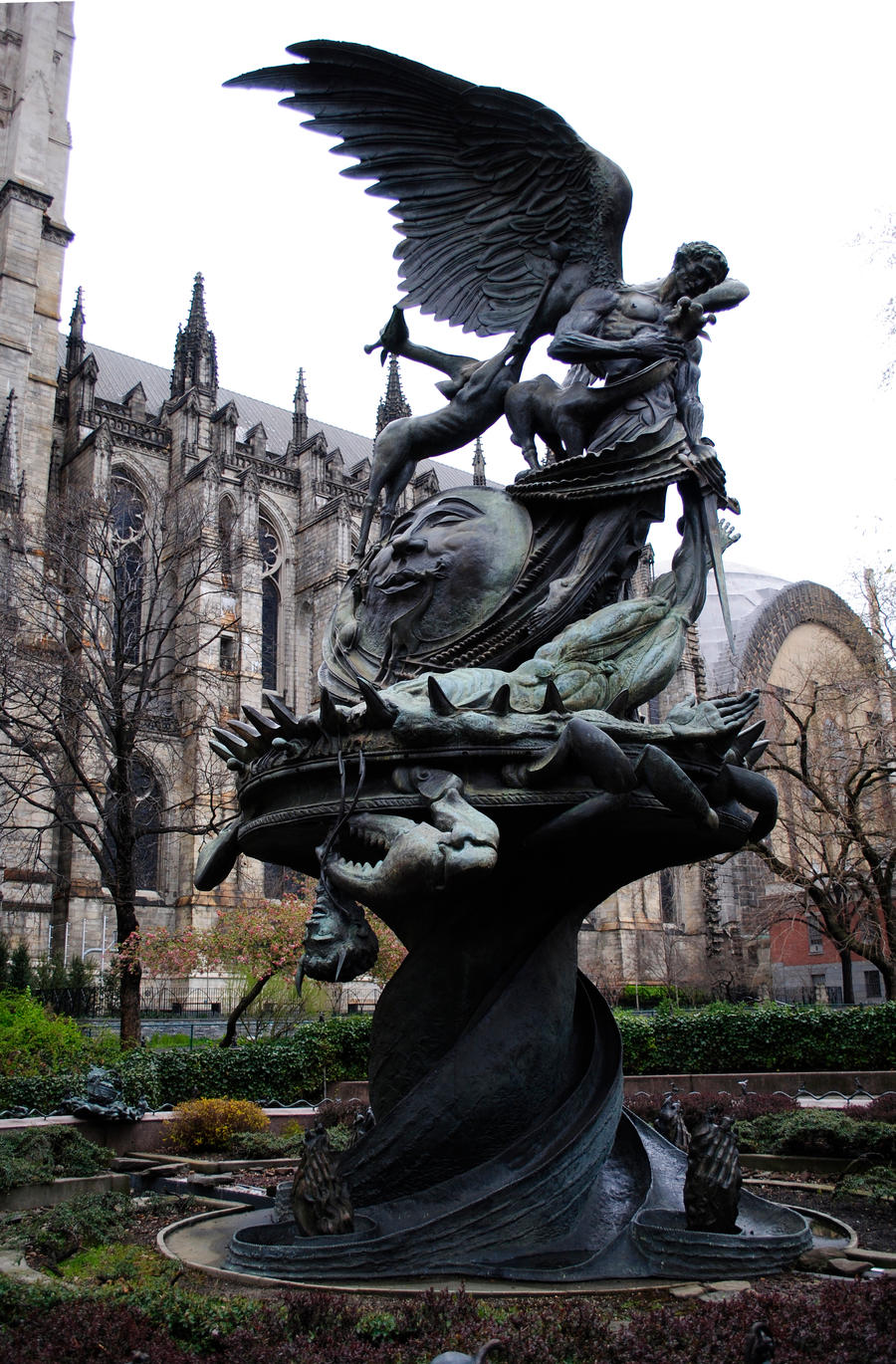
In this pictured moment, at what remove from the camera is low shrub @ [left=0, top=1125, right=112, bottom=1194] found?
8654 millimetres

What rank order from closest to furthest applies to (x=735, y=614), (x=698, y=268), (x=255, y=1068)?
(x=698, y=268) < (x=255, y=1068) < (x=735, y=614)

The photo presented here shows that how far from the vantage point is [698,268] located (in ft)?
21.9

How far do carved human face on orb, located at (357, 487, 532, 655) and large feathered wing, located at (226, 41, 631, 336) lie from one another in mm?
1773

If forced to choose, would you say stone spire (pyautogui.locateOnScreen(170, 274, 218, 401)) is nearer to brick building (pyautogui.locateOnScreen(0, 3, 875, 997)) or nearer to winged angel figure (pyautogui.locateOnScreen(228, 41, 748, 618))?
brick building (pyautogui.locateOnScreen(0, 3, 875, 997))

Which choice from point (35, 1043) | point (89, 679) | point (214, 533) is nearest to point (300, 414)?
point (214, 533)

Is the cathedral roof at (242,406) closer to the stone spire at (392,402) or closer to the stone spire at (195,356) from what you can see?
the stone spire at (195,356)

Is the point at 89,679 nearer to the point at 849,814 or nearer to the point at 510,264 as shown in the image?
the point at 510,264

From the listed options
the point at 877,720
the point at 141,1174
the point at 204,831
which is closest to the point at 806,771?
the point at 877,720

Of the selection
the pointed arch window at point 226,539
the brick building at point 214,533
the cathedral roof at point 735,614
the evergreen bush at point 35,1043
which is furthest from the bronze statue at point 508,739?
the cathedral roof at point 735,614

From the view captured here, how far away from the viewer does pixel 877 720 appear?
24.5 metres

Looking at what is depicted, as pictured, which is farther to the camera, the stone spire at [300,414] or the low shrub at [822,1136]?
the stone spire at [300,414]

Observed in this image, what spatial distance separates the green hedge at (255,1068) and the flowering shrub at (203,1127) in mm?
1945

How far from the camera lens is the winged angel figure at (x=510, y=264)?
6691 millimetres

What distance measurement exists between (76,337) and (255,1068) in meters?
37.5
